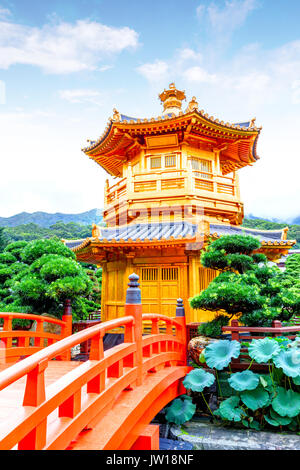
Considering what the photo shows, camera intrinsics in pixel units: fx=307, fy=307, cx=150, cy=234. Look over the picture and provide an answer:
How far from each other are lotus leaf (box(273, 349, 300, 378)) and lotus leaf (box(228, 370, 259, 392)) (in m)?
0.46

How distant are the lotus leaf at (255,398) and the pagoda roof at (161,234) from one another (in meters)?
4.66

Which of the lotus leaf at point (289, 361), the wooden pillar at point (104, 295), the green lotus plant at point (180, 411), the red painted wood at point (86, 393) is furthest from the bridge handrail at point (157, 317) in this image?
the wooden pillar at point (104, 295)

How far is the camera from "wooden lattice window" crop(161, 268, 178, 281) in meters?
10.3

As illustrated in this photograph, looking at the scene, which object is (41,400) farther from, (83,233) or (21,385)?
(83,233)

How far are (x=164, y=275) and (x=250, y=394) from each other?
5.60m

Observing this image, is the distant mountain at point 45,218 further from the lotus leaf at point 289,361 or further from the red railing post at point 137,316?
the red railing post at point 137,316

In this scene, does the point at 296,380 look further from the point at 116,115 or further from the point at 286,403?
the point at 116,115

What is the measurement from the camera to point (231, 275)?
688 cm

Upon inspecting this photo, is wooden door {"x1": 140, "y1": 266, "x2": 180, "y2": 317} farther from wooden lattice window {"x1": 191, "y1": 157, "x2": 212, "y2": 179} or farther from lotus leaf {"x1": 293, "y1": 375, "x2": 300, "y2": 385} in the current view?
lotus leaf {"x1": 293, "y1": 375, "x2": 300, "y2": 385}

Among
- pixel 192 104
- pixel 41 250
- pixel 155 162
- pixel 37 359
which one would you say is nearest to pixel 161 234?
pixel 41 250

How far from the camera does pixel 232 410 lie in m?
5.12

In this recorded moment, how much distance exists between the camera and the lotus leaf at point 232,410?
5.05m

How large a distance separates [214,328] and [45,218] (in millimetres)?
84167
